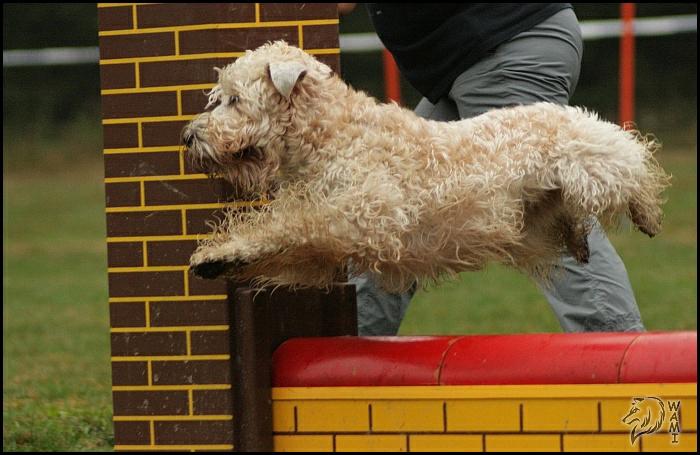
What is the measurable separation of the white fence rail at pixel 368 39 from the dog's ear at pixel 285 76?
14.2 meters

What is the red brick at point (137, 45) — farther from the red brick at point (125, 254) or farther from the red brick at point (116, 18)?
the red brick at point (125, 254)

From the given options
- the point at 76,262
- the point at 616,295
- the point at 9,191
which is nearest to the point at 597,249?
the point at 616,295

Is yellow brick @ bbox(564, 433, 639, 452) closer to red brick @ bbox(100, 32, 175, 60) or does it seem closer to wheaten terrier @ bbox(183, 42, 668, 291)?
wheaten terrier @ bbox(183, 42, 668, 291)

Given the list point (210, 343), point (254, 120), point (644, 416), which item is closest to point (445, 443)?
point (644, 416)

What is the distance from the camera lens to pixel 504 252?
11.4 feet

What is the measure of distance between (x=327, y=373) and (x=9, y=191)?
16.5 metres

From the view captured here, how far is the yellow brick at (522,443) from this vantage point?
3.20 m

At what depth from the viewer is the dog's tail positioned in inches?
135

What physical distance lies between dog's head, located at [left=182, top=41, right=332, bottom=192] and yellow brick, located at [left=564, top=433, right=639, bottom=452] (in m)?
1.12

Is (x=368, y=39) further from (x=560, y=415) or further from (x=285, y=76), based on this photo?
(x=560, y=415)

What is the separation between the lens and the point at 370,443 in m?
3.43

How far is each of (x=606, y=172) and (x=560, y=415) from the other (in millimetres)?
728

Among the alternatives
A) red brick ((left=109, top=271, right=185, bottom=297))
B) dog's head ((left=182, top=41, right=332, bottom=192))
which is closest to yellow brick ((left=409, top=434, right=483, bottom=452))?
dog's head ((left=182, top=41, right=332, bottom=192))

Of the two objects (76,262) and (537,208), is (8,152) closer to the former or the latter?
(76,262)
